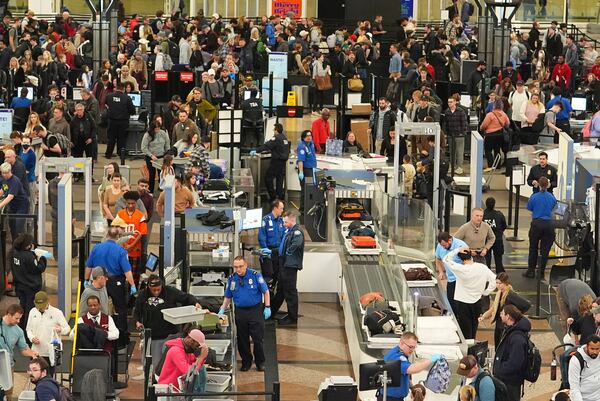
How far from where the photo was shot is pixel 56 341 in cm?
1702

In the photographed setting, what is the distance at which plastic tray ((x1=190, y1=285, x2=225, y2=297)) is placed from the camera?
19203mm

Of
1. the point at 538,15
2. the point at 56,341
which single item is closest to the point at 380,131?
the point at 56,341

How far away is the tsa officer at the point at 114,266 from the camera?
1898 cm

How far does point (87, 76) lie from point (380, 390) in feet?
63.9

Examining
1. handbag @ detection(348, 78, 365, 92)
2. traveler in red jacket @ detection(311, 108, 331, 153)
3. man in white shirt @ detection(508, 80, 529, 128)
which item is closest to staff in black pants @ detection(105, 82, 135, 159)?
traveler in red jacket @ detection(311, 108, 331, 153)

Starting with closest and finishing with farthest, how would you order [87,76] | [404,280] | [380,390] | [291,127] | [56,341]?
[380,390] < [56,341] < [404,280] < [291,127] < [87,76]

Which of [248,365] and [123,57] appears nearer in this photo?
[248,365]

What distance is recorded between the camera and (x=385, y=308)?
1842 cm

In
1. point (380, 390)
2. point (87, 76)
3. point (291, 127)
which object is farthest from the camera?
point (87, 76)

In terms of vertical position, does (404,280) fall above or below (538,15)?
below

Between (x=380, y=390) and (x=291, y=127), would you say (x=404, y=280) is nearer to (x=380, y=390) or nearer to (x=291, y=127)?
(x=380, y=390)

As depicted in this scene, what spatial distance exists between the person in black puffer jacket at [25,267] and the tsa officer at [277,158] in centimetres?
753

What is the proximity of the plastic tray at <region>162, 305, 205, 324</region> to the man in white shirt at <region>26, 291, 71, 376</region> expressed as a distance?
42.9 inches

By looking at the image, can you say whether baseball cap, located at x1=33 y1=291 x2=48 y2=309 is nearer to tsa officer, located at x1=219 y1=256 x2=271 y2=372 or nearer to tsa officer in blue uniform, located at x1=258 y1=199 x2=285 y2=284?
tsa officer, located at x1=219 y1=256 x2=271 y2=372
